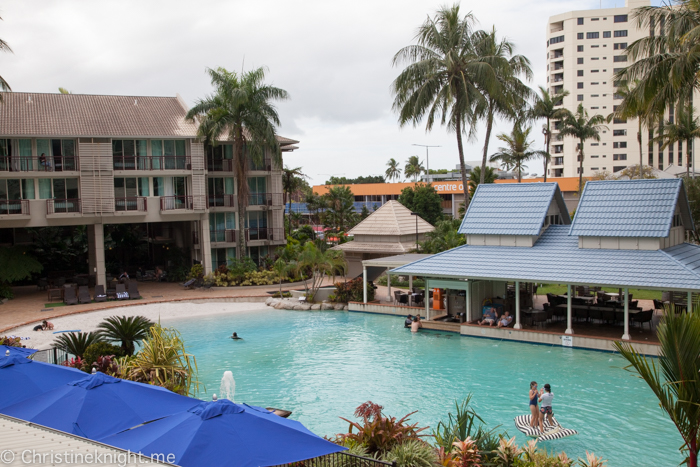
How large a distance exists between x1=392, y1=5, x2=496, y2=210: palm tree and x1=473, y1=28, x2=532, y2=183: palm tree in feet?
2.05

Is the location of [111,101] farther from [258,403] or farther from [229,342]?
[258,403]

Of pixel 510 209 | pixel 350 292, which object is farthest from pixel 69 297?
pixel 510 209

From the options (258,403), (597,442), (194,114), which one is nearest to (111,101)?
(194,114)

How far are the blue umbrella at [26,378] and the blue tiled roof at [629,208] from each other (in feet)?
61.9

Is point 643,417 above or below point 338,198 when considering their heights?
below

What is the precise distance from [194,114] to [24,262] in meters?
13.0

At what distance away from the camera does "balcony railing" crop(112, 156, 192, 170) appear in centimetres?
3399

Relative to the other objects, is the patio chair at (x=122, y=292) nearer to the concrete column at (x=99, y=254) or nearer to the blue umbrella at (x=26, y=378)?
the concrete column at (x=99, y=254)

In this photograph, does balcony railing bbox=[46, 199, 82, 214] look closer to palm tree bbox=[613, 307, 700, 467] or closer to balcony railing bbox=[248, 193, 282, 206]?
balcony railing bbox=[248, 193, 282, 206]

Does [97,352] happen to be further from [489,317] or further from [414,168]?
[414,168]

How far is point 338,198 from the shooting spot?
182 feet

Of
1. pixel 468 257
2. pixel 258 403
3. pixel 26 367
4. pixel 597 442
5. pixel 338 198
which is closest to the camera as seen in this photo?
pixel 26 367

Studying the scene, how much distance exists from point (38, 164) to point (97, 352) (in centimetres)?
2087

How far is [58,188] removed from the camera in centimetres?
3253
